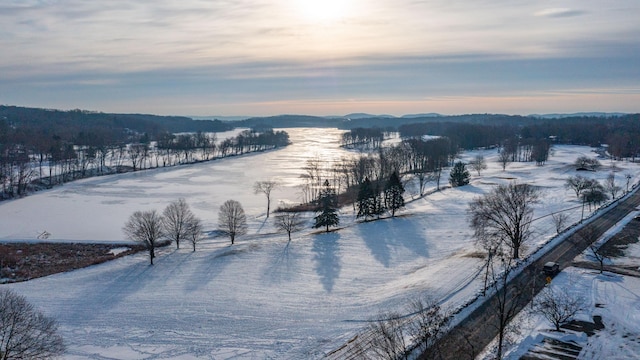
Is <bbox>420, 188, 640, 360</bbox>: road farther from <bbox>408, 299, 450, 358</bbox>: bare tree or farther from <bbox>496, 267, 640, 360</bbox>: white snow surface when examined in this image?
<bbox>496, 267, 640, 360</bbox>: white snow surface

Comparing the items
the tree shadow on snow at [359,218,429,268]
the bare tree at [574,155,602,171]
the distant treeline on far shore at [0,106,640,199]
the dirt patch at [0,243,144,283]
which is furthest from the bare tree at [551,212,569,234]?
the distant treeline on far shore at [0,106,640,199]

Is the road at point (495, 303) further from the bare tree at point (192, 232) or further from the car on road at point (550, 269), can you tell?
the bare tree at point (192, 232)

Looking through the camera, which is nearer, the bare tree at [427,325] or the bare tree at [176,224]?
the bare tree at [427,325]

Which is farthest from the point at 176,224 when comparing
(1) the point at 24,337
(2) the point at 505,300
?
(2) the point at 505,300

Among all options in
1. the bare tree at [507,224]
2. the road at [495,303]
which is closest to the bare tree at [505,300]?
the road at [495,303]

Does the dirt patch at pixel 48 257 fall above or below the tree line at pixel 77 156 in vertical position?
below

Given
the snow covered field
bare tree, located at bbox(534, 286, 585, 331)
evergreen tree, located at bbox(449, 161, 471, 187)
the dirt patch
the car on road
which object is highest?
evergreen tree, located at bbox(449, 161, 471, 187)
